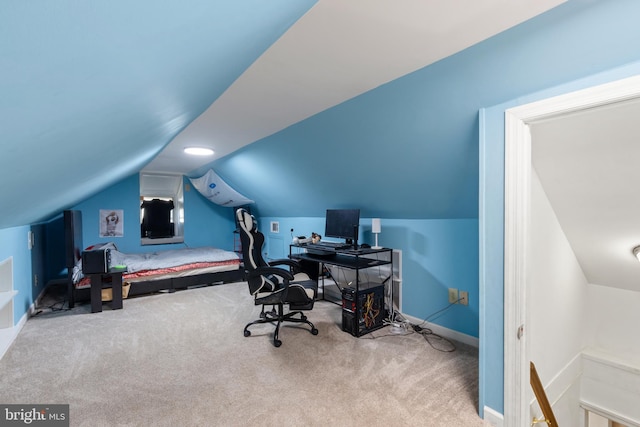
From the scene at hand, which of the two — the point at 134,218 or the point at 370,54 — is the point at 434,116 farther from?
the point at 134,218

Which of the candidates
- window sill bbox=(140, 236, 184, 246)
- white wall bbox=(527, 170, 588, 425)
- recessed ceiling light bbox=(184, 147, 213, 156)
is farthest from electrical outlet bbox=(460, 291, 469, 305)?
window sill bbox=(140, 236, 184, 246)

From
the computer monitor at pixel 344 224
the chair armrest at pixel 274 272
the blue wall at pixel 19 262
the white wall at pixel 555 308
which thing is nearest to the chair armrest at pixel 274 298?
the chair armrest at pixel 274 272

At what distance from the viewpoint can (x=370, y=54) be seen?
65.1 inches

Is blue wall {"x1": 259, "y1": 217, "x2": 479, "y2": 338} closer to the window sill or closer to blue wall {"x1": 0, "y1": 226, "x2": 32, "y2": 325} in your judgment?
blue wall {"x1": 0, "y1": 226, "x2": 32, "y2": 325}

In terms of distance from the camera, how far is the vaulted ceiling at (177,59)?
2.15ft

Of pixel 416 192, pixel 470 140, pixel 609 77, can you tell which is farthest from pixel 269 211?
pixel 609 77

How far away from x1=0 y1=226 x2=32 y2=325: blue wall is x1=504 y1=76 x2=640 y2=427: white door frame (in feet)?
12.9

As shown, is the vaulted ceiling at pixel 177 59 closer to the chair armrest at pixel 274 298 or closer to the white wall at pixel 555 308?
the white wall at pixel 555 308

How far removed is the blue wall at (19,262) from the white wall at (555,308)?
4.23m

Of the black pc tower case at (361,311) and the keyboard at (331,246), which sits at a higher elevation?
the keyboard at (331,246)

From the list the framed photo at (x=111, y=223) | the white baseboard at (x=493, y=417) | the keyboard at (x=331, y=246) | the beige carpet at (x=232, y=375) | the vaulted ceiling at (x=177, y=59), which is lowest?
the beige carpet at (x=232, y=375)

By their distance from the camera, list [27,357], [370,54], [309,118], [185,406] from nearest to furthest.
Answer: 1. [370,54]
2. [185,406]
3. [27,357]
4. [309,118]

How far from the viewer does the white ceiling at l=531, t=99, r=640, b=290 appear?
5.16 ft

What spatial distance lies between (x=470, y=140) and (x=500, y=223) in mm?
651
